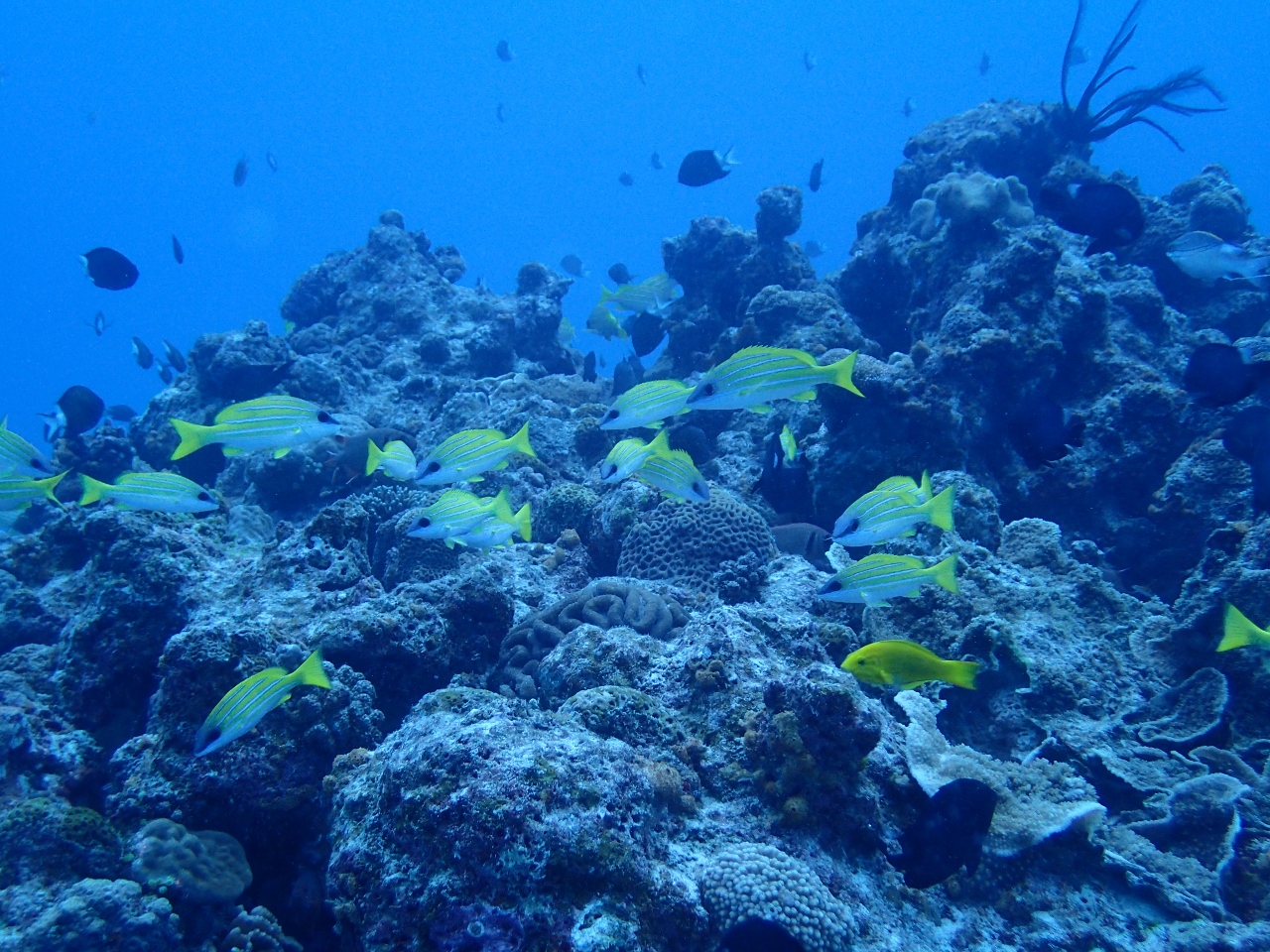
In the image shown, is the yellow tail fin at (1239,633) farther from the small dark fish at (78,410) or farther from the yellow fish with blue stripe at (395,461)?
the small dark fish at (78,410)

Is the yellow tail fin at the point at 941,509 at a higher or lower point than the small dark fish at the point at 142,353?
lower

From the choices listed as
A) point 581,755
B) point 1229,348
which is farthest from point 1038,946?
point 1229,348

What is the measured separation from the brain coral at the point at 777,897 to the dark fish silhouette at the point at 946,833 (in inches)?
25.3

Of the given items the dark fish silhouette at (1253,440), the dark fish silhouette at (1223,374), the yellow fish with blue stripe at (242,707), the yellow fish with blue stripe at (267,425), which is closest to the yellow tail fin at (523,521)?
the yellow fish with blue stripe at (267,425)

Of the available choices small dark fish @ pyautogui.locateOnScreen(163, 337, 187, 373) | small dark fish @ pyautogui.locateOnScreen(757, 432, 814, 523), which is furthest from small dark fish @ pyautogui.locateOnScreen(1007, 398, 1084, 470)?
small dark fish @ pyautogui.locateOnScreen(163, 337, 187, 373)

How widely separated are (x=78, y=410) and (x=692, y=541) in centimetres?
1025

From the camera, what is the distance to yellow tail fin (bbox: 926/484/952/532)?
4.66 metres

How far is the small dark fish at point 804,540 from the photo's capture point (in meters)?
7.55

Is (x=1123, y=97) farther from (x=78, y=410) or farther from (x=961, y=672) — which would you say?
(x=78, y=410)

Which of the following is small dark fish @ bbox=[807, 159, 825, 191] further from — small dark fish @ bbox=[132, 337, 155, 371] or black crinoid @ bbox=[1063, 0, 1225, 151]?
small dark fish @ bbox=[132, 337, 155, 371]

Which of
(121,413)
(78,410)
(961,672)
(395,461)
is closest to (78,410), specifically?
(78,410)

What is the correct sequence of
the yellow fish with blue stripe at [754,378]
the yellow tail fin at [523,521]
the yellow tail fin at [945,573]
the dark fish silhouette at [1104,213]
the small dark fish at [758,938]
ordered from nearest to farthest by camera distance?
1. the small dark fish at [758,938]
2. the yellow fish with blue stripe at [754,378]
3. the yellow tail fin at [945,573]
4. the yellow tail fin at [523,521]
5. the dark fish silhouette at [1104,213]

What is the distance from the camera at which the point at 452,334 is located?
13727mm

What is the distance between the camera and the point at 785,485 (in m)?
8.43
